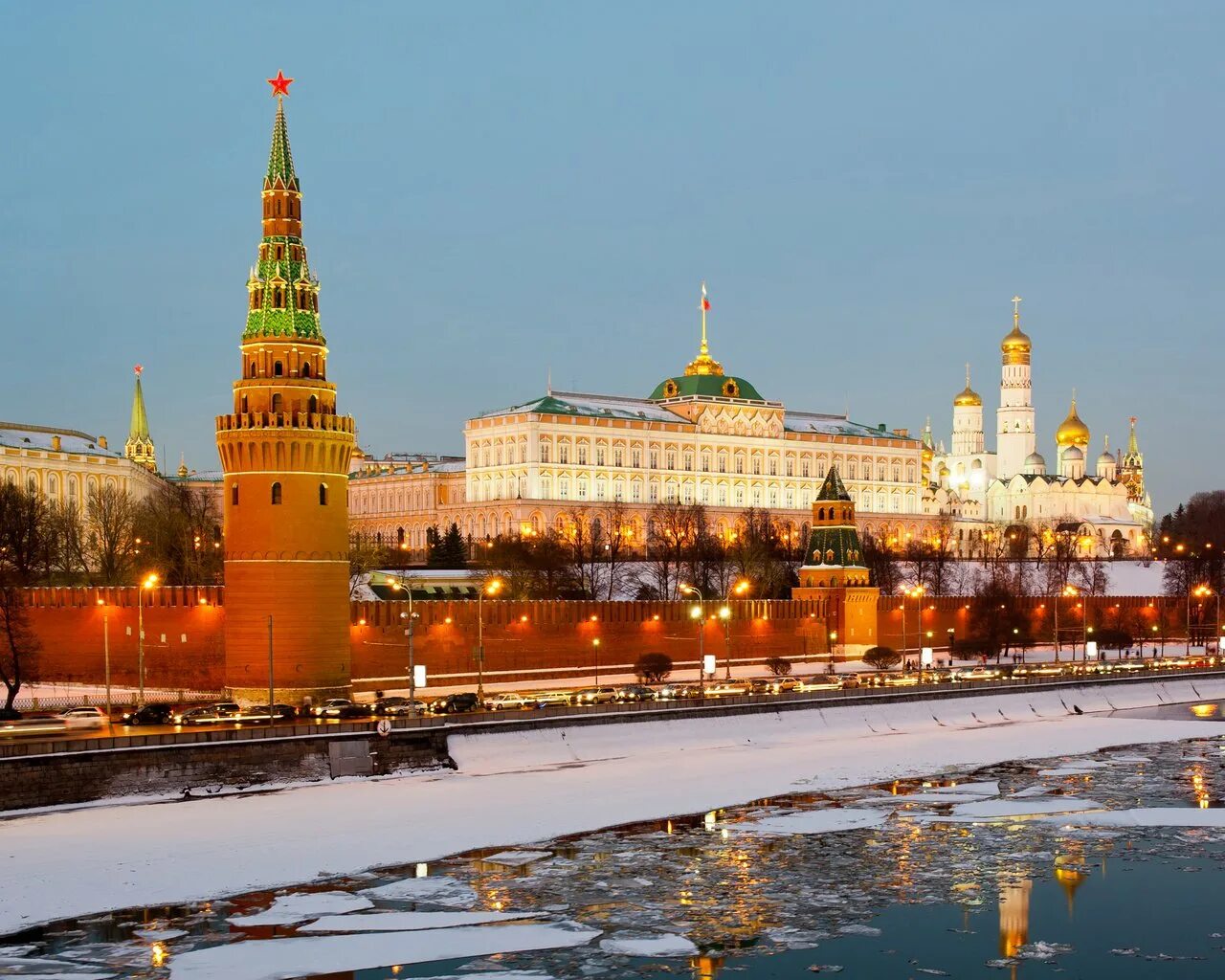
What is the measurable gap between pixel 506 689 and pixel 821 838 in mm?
34100

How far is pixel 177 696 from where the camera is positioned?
228 feet

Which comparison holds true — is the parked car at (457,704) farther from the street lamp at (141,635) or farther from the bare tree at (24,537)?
the bare tree at (24,537)

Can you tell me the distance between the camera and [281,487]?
65000 mm

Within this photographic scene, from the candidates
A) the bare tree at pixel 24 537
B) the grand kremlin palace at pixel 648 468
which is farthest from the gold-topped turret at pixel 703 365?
the bare tree at pixel 24 537

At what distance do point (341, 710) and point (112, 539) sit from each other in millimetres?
51248

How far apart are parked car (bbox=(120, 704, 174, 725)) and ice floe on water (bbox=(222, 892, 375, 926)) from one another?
2114 centimetres

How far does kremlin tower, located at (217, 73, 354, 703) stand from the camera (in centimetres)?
6462

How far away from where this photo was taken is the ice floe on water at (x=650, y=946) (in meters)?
33.2

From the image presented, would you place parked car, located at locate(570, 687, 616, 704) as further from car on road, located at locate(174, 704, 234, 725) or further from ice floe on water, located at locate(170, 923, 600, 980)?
ice floe on water, located at locate(170, 923, 600, 980)

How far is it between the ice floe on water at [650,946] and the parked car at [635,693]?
36.0m

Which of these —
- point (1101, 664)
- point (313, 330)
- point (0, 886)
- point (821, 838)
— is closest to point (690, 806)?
point (821, 838)

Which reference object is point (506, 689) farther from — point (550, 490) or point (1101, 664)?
point (550, 490)

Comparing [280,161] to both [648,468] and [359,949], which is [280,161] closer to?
[359,949]

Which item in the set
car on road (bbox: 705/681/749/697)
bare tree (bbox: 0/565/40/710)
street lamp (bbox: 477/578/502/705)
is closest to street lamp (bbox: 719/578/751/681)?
car on road (bbox: 705/681/749/697)
